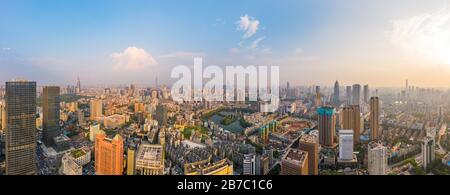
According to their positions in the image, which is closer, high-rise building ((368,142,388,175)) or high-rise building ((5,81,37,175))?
high-rise building ((368,142,388,175))

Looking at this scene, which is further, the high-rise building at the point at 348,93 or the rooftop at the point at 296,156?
the high-rise building at the point at 348,93

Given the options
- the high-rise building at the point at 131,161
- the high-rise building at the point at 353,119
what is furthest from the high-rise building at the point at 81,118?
the high-rise building at the point at 353,119

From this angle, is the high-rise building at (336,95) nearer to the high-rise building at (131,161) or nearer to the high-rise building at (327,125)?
the high-rise building at (327,125)

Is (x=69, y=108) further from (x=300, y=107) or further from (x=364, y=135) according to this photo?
(x=364, y=135)

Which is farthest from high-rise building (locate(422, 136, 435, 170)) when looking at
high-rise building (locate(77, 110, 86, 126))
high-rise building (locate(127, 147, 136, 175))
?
high-rise building (locate(77, 110, 86, 126))

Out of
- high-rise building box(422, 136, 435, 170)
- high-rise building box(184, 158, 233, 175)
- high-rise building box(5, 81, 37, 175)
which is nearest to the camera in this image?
high-rise building box(184, 158, 233, 175)

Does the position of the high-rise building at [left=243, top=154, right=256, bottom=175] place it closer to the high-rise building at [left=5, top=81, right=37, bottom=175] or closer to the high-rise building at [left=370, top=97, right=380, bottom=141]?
the high-rise building at [left=370, top=97, right=380, bottom=141]

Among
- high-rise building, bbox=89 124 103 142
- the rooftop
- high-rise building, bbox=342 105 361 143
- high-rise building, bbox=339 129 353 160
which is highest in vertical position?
high-rise building, bbox=342 105 361 143

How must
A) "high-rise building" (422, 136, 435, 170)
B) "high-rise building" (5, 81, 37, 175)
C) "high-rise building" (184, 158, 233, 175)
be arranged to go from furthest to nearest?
"high-rise building" (5, 81, 37, 175) < "high-rise building" (422, 136, 435, 170) < "high-rise building" (184, 158, 233, 175)
